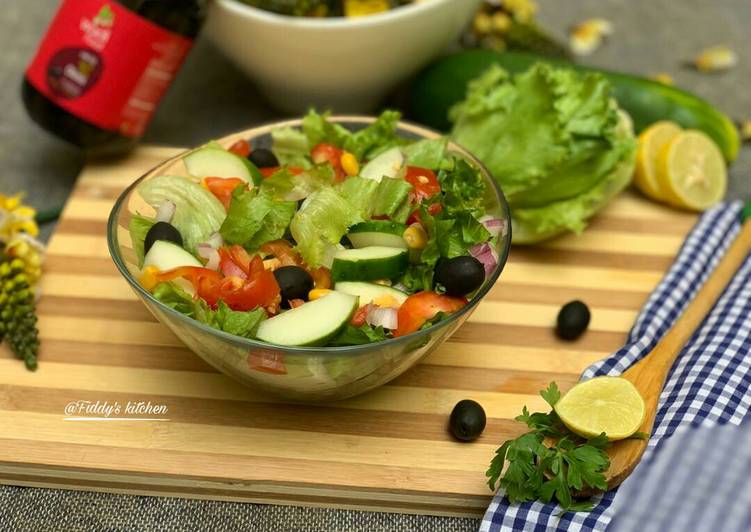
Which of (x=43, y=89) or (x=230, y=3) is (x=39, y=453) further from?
(x=230, y=3)

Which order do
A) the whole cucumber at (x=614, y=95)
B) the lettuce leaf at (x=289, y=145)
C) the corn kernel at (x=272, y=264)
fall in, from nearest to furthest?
the corn kernel at (x=272, y=264)
the lettuce leaf at (x=289, y=145)
the whole cucumber at (x=614, y=95)

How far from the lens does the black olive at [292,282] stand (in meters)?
1.84

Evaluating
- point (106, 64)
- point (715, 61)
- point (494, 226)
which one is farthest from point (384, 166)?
point (715, 61)

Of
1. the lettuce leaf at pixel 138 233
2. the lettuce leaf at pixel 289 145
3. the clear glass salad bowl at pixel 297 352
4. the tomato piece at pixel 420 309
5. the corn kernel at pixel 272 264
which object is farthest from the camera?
the lettuce leaf at pixel 289 145

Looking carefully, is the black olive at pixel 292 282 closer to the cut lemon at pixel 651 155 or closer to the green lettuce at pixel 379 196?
the green lettuce at pixel 379 196

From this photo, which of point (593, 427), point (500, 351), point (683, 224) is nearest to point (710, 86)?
point (683, 224)

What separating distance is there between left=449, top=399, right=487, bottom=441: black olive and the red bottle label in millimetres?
1417

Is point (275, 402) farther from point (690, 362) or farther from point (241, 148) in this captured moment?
point (690, 362)

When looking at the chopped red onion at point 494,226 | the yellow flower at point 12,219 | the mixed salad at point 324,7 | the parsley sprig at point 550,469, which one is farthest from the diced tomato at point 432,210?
the yellow flower at point 12,219

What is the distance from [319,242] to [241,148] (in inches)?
20.1

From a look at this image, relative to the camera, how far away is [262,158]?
228 cm

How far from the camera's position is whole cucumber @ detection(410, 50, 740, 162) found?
9.55 feet

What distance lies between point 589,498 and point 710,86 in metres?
2.18

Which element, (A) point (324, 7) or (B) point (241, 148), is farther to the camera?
(A) point (324, 7)
